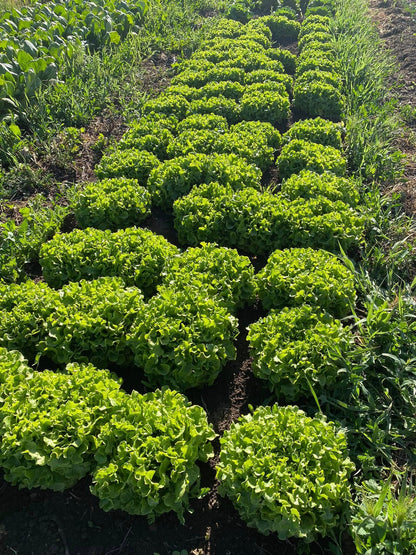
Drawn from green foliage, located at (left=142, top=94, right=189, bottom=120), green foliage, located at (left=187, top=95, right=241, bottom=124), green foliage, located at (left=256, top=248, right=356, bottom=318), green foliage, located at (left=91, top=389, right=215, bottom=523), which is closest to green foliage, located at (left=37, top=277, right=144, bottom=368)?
green foliage, located at (left=91, top=389, right=215, bottom=523)

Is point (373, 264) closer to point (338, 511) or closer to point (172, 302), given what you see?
point (172, 302)

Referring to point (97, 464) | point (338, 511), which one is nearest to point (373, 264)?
point (338, 511)

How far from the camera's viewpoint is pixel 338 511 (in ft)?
11.0

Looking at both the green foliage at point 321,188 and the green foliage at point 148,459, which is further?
the green foliage at point 321,188

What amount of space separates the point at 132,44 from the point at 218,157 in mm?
6906

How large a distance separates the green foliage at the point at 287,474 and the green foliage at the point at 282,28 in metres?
14.0

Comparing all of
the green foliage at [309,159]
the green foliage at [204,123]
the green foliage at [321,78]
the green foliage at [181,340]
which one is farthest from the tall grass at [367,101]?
the green foliage at [181,340]

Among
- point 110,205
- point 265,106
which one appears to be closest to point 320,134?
point 265,106

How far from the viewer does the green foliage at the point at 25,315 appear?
4438 millimetres

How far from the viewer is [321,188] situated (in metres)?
6.04

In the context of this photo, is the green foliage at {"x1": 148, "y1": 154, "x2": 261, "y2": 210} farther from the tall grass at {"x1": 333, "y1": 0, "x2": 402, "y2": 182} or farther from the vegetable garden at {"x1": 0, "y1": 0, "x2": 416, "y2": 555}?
the tall grass at {"x1": 333, "y1": 0, "x2": 402, "y2": 182}

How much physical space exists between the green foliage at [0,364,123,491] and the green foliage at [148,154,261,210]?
3.70 metres

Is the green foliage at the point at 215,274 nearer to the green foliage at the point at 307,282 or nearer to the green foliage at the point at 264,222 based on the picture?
the green foliage at the point at 307,282

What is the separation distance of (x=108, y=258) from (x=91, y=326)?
3.75 ft
